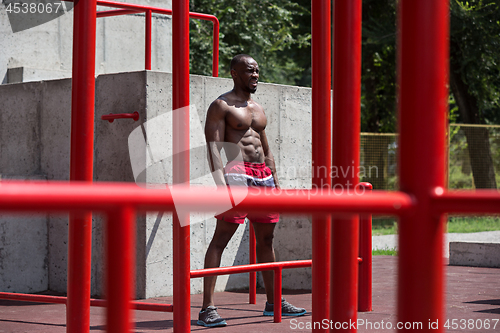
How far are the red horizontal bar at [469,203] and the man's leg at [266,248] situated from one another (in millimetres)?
3877

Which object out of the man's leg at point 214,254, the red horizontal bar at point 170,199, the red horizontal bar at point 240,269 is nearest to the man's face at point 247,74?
the man's leg at point 214,254

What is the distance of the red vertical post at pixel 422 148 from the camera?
1567mm

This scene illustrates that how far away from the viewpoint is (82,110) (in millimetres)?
2938

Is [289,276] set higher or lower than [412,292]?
lower

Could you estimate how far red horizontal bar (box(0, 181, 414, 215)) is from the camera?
1236 millimetres

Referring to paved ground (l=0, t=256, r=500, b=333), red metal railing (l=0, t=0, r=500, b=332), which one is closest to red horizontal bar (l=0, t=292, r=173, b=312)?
paved ground (l=0, t=256, r=500, b=333)

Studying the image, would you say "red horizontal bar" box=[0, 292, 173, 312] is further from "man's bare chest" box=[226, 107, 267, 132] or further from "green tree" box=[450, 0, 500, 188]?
"green tree" box=[450, 0, 500, 188]

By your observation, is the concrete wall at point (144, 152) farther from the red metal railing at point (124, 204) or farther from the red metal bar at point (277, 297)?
the red metal railing at point (124, 204)

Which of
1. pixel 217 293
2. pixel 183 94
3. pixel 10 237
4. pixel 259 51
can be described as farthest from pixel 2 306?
pixel 259 51

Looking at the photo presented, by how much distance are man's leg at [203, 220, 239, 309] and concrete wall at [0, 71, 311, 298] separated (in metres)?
1.02

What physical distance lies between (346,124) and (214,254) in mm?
3202

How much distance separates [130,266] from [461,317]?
434 cm

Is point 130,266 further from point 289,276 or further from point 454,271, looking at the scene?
point 454,271

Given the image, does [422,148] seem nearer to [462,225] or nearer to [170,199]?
[170,199]
